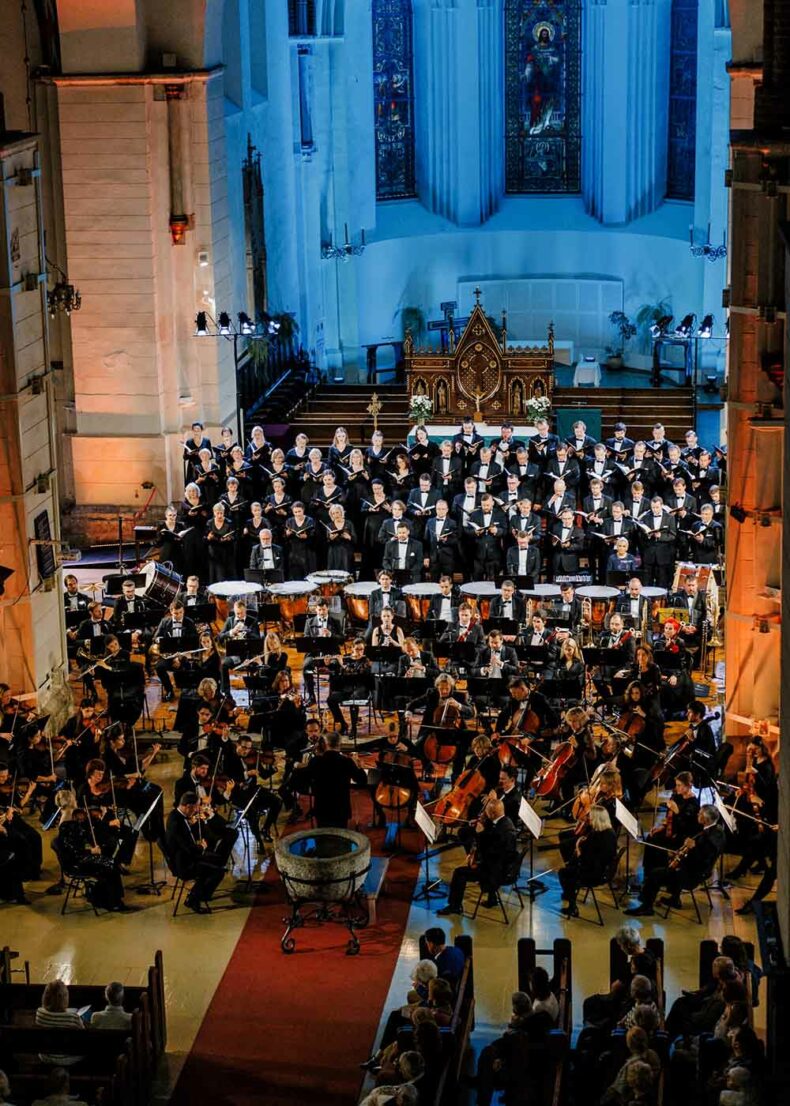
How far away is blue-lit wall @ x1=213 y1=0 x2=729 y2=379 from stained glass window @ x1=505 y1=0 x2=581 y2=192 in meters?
0.25

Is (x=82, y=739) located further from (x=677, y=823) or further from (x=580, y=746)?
(x=677, y=823)

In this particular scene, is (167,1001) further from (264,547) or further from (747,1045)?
(264,547)

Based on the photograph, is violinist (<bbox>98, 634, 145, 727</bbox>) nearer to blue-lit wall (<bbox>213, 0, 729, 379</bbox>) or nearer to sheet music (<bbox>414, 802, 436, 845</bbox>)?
sheet music (<bbox>414, 802, 436, 845</bbox>)

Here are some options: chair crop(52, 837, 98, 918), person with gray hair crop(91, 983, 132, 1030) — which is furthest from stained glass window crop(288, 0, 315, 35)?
person with gray hair crop(91, 983, 132, 1030)

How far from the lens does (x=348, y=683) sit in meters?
19.5

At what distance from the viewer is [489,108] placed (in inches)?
1558

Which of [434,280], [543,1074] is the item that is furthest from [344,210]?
[543,1074]

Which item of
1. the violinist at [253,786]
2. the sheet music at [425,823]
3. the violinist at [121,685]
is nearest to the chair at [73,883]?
the violinist at [253,786]

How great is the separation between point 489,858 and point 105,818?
333 centimetres

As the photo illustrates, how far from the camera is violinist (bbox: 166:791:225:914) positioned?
16.9 m

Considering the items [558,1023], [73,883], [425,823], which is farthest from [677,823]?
[73,883]

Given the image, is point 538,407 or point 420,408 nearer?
point 538,407

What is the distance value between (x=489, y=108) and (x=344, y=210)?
14.7 feet

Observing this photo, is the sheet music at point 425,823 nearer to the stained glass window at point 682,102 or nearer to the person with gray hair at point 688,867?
the person with gray hair at point 688,867
